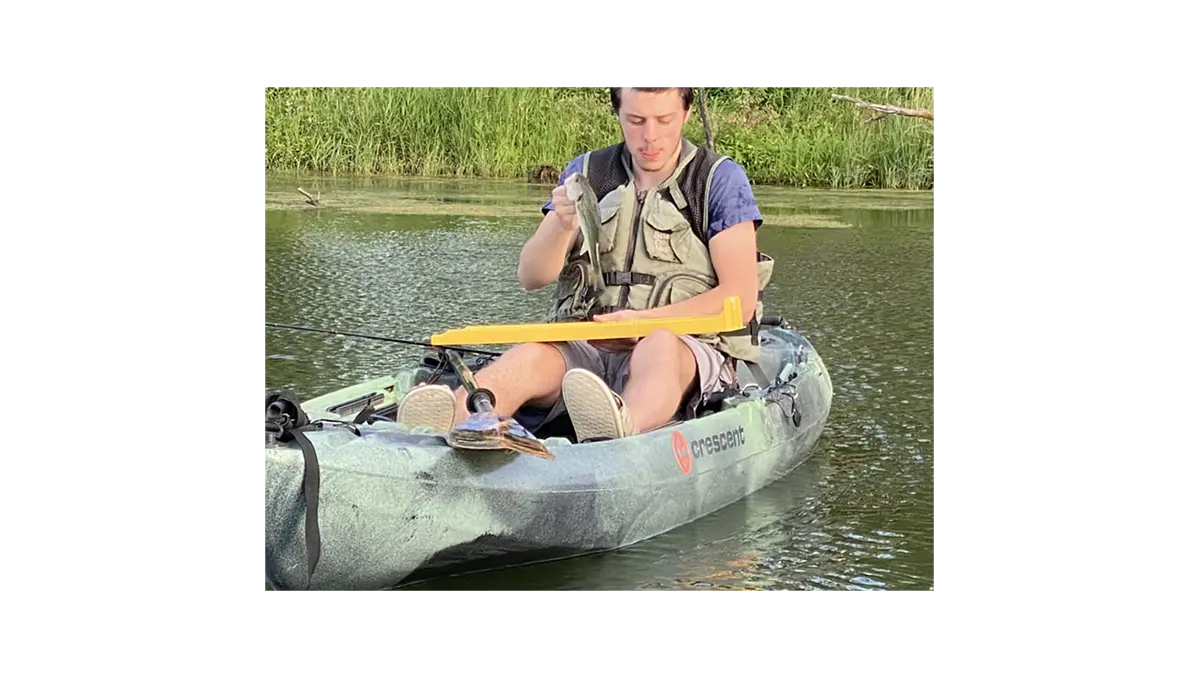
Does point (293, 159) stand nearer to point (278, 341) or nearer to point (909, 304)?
point (278, 341)

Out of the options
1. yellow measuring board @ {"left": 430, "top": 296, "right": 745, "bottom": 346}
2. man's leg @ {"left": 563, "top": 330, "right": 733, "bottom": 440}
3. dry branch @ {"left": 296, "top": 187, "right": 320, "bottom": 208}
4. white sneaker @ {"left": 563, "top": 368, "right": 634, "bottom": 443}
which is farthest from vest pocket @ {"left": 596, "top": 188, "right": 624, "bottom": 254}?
dry branch @ {"left": 296, "top": 187, "right": 320, "bottom": 208}

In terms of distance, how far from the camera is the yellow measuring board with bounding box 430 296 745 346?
4.68 meters

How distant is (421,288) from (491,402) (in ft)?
8.30

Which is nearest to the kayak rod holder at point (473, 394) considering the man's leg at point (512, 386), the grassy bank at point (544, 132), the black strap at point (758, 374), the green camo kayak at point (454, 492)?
the man's leg at point (512, 386)

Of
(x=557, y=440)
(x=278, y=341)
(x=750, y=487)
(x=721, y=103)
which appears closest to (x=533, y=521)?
(x=557, y=440)

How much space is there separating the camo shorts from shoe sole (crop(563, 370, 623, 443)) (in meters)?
0.25

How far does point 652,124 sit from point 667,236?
35 centimetres

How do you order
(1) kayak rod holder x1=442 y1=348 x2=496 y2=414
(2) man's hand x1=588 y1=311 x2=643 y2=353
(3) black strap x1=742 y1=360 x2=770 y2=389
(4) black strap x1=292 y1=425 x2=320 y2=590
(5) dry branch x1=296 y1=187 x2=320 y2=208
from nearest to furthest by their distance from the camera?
1. (4) black strap x1=292 y1=425 x2=320 y2=590
2. (1) kayak rod holder x1=442 y1=348 x2=496 y2=414
3. (2) man's hand x1=588 y1=311 x2=643 y2=353
4. (3) black strap x1=742 y1=360 x2=770 y2=389
5. (5) dry branch x1=296 y1=187 x2=320 y2=208

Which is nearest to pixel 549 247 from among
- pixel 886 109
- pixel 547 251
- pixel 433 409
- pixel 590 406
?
pixel 547 251

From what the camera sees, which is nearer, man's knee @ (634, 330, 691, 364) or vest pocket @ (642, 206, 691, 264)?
man's knee @ (634, 330, 691, 364)

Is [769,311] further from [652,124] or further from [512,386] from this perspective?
[512,386]

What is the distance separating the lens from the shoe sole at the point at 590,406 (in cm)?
466

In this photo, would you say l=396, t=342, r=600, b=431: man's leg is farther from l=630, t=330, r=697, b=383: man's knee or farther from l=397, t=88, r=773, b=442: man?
l=630, t=330, r=697, b=383: man's knee

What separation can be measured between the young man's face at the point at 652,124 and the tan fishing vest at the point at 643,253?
0.07 meters
